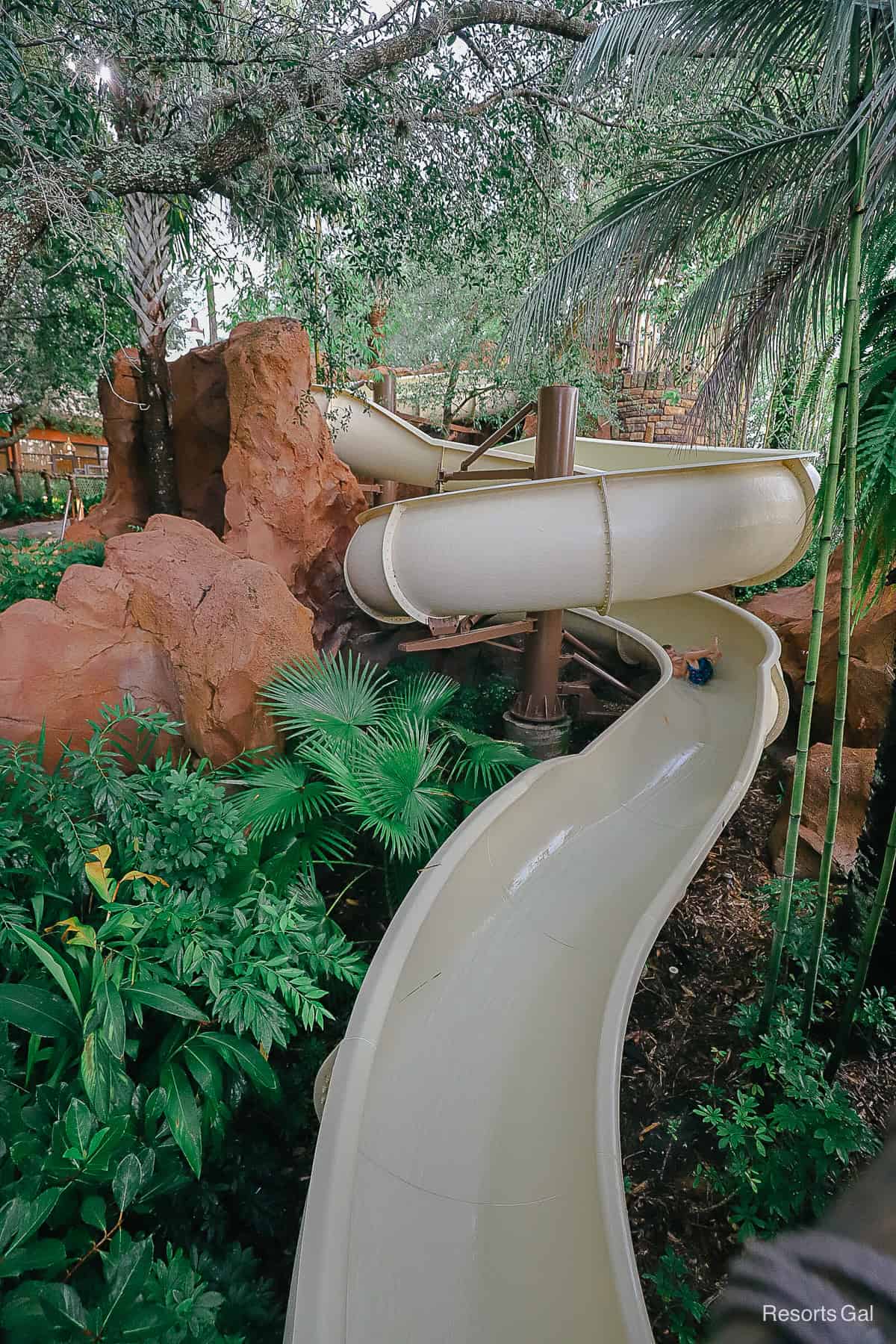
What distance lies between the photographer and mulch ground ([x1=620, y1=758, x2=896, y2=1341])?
1.85 meters

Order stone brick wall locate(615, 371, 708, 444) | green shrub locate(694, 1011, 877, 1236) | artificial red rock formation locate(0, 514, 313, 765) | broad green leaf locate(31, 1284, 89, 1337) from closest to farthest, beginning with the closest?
broad green leaf locate(31, 1284, 89, 1337) < green shrub locate(694, 1011, 877, 1236) < artificial red rock formation locate(0, 514, 313, 765) < stone brick wall locate(615, 371, 708, 444)

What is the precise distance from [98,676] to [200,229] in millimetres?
2471

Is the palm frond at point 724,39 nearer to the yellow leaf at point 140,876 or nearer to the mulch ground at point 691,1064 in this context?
the mulch ground at point 691,1064

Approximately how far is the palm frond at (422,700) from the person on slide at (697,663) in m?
1.62

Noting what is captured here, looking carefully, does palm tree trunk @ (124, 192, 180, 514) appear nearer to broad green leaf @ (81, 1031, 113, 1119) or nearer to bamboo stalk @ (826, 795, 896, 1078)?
broad green leaf @ (81, 1031, 113, 1119)

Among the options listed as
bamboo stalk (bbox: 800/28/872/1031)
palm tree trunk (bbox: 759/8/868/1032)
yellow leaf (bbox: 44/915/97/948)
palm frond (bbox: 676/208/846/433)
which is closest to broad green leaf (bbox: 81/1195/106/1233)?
yellow leaf (bbox: 44/915/97/948)

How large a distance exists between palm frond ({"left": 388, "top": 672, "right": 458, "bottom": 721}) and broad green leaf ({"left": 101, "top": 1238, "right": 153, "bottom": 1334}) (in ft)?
6.79

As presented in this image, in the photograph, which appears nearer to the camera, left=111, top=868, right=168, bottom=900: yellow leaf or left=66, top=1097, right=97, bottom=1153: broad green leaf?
left=66, top=1097, right=97, bottom=1153: broad green leaf

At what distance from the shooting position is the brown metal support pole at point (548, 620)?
3.91 metres

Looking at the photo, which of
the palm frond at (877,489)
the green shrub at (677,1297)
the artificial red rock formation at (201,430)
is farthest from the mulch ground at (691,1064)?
the artificial red rock formation at (201,430)

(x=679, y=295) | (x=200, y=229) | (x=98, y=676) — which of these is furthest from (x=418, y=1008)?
(x=679, y=295)

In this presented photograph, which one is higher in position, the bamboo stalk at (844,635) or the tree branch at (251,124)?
the tree branch at (251,124)

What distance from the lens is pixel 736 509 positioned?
346 cm

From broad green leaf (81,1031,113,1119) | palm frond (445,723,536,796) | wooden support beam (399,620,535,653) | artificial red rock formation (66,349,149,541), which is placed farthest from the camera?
artificial red rock formation (66,349,149,541)
